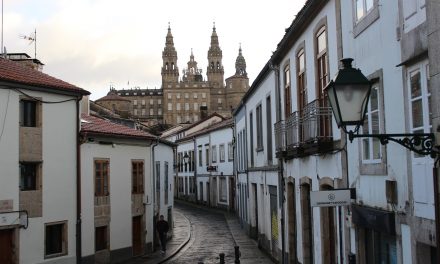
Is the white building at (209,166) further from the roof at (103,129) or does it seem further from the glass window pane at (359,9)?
the glass window pane at (359,9)

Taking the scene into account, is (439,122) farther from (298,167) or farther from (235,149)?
(235,149)

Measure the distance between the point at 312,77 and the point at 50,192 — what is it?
980 centimetres

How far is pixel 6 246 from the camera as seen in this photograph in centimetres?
1734

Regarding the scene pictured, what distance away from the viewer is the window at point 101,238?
21.1 m

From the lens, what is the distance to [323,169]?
12.9 metres

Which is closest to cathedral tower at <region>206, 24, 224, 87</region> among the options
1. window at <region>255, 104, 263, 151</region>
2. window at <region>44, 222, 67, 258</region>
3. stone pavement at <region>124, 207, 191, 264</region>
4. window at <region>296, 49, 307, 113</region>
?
stone pavement at <region>124, 207, 191, 264</region>

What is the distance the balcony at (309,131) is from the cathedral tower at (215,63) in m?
144

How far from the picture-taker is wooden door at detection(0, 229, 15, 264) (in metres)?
17.2

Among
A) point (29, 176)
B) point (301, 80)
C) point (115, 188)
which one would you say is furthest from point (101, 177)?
point (301, 80)

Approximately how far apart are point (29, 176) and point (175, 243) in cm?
1111

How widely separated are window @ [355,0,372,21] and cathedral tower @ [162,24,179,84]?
146m

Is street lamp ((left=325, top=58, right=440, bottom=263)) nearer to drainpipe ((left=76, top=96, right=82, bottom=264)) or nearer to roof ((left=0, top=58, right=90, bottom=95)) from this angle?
roof ((left=0, top=58, right=90, bottom=95))

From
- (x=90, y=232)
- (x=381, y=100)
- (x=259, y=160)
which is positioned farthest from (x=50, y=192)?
(x=381, y=100)

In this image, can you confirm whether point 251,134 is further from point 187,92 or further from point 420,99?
point 187,92
